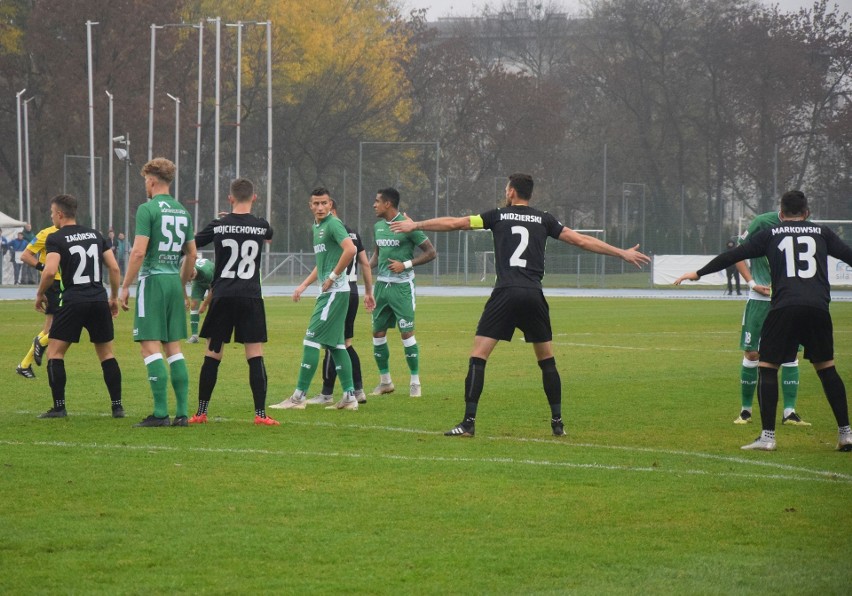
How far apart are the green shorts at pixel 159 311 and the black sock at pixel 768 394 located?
15.3 feet

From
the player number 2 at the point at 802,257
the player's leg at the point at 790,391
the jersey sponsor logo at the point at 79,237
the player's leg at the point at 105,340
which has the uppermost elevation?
the jersey sponsor logo at the point at 79,237

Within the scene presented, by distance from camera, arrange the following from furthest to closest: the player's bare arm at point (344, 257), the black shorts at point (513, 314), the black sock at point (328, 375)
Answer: the black sock at point (328, 375)
the player's bare arm at point (344, 257)
the black shorts at point (513, 314)

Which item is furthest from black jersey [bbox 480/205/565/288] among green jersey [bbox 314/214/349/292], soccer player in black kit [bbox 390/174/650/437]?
green jersey [bbox 314/214/349/292]

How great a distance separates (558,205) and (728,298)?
72.0ft

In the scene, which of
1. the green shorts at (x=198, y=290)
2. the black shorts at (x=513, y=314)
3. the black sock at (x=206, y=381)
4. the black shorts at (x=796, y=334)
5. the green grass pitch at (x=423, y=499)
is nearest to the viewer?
the green grass pitch at (x=423, y=499)

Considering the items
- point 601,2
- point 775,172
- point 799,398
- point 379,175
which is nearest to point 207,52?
point 379,175

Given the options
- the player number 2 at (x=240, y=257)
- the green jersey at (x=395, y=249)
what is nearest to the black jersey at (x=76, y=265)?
the player number 2 at (x=240, y=257)

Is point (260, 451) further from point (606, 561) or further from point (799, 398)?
point (799, 398)

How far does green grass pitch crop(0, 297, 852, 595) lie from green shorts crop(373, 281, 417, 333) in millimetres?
888

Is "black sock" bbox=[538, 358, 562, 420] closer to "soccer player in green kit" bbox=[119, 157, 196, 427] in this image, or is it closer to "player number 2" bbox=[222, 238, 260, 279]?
"player number 2" bbox=[222, 238, 260, 279]

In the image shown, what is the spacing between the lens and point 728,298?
4200 cm

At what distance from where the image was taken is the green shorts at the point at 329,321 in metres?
12.0

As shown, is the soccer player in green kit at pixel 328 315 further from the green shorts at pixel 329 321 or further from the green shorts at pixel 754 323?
the green shorts at pixel 754 323

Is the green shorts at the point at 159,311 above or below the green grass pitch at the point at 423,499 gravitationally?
above
